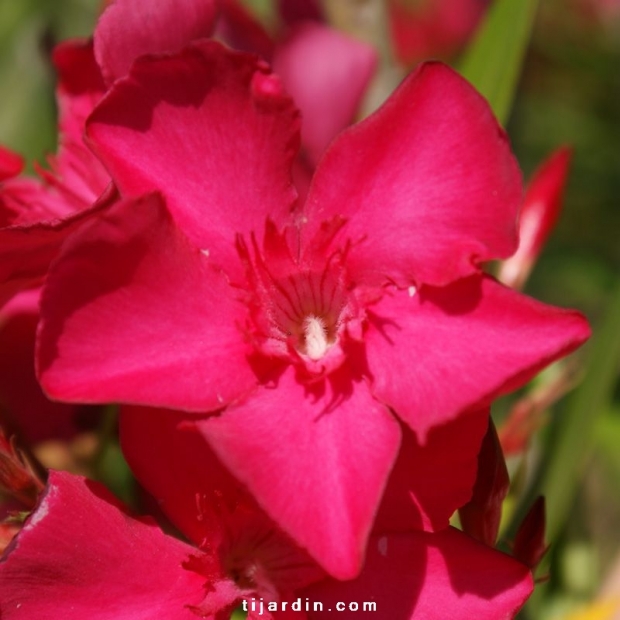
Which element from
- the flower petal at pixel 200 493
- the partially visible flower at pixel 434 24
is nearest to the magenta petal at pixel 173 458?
the flower petal at pixel 200 493

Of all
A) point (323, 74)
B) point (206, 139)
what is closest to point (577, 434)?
point (323, 74)

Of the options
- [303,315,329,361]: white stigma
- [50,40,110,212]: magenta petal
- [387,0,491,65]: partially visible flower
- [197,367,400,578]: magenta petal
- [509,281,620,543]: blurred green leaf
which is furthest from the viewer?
[387,0,491,65]: partially visible flower

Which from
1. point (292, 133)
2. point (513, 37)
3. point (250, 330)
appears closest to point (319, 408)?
point (250, 330)

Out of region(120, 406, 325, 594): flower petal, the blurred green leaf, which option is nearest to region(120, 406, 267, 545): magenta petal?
region(120, 406, 325, 594): flower petal

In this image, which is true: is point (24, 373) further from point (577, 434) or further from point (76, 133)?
point (577, 434)

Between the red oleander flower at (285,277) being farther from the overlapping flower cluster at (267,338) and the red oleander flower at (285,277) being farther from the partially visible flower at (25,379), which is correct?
the partially visible flower at (25,379)

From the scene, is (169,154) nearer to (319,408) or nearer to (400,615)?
(319,408)

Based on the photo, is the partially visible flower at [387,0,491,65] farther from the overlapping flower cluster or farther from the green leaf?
the overlapping flower cluster
